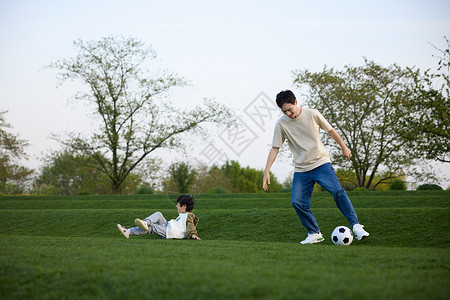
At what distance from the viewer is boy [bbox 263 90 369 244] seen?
6.19m

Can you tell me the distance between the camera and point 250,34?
71.0 feet

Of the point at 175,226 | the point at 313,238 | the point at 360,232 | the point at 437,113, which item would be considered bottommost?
the point at 313,238

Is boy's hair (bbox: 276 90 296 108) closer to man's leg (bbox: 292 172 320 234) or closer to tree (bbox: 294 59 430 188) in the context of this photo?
man's leg (bbox: 292 172 320 234)

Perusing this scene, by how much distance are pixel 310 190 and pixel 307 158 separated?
0.56m

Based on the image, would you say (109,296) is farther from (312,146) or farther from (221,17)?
(221,17)

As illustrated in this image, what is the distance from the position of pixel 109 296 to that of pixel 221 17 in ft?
65.3

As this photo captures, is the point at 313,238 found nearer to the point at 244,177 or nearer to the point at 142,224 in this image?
the point at 142,224

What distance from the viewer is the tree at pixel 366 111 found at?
27.8 metres

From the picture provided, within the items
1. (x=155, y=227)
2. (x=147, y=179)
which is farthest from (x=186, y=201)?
(x=147, y=179)

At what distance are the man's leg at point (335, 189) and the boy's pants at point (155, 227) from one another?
296 cm

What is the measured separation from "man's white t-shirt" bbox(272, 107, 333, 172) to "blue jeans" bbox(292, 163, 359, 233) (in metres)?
0.11

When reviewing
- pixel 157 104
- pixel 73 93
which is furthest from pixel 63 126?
pixel 157 104

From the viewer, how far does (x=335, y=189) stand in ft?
20.1

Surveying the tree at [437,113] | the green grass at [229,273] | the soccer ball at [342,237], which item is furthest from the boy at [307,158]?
the tree at [437,113]
